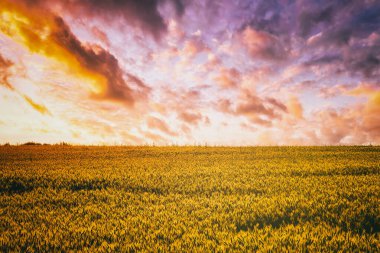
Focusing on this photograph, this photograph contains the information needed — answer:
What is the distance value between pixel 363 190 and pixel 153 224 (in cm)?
678

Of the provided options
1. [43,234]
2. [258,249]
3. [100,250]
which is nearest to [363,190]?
[258,249]

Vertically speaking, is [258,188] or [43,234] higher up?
[258,188]

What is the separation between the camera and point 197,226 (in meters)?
5.68

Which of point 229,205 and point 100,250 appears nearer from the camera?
point 100,250

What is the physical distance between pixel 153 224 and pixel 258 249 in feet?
7.68

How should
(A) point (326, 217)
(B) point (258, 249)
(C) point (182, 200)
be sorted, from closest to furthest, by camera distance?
(B) point (258, 249), (A) point (326, 217), (C) point (182, 200)

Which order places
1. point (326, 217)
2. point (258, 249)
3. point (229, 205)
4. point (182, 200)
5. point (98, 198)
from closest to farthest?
point (258, 249) → point (326, 217) → point (229, 205) → point (182, 200) → point (98, 198)

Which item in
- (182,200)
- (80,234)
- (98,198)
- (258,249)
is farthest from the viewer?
(98,198)

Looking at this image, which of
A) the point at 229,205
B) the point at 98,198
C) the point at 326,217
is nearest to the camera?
the point at 326,217

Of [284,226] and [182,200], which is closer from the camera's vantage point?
[284,226]

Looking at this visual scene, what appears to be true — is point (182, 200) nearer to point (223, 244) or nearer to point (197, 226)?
point (197, 226)

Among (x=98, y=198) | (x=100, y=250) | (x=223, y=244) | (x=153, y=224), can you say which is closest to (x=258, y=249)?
(x=223, y=244)

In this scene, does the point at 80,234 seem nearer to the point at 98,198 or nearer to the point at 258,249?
the point at 98,198

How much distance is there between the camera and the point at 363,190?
8.43m
